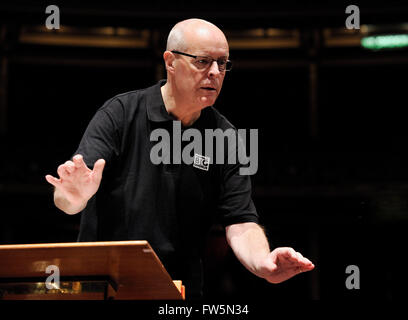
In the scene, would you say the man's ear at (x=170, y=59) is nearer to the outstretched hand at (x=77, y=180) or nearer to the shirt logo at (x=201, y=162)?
the shirt logo at (x=201, y=162)

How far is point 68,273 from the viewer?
1447 mm

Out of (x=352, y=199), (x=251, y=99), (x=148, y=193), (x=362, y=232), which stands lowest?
(x=362, y=232)

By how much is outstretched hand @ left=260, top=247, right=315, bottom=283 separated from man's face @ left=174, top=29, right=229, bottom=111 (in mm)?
630

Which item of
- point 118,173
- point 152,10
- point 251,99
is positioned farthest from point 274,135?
point 118,173

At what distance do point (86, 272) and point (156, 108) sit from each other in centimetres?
83

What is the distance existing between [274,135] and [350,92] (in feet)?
4.47

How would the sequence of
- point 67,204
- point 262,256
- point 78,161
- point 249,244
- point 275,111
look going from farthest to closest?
point 275,111 < point 249,244 < point 262,256 < point 67,204 < point 78,161

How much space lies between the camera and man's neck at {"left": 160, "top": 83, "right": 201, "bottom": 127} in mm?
2124

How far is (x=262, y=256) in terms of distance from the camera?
184 cm

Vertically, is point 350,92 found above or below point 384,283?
above

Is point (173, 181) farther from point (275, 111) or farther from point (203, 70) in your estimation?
point (275, 111)

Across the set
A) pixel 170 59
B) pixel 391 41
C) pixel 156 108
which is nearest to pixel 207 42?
pixel 170 59

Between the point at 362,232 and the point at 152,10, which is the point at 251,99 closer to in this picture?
the point at 152,10

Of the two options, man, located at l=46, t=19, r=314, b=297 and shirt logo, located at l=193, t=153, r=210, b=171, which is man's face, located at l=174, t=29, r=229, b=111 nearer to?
man, located at l=46, t=19, r=314, b=297
